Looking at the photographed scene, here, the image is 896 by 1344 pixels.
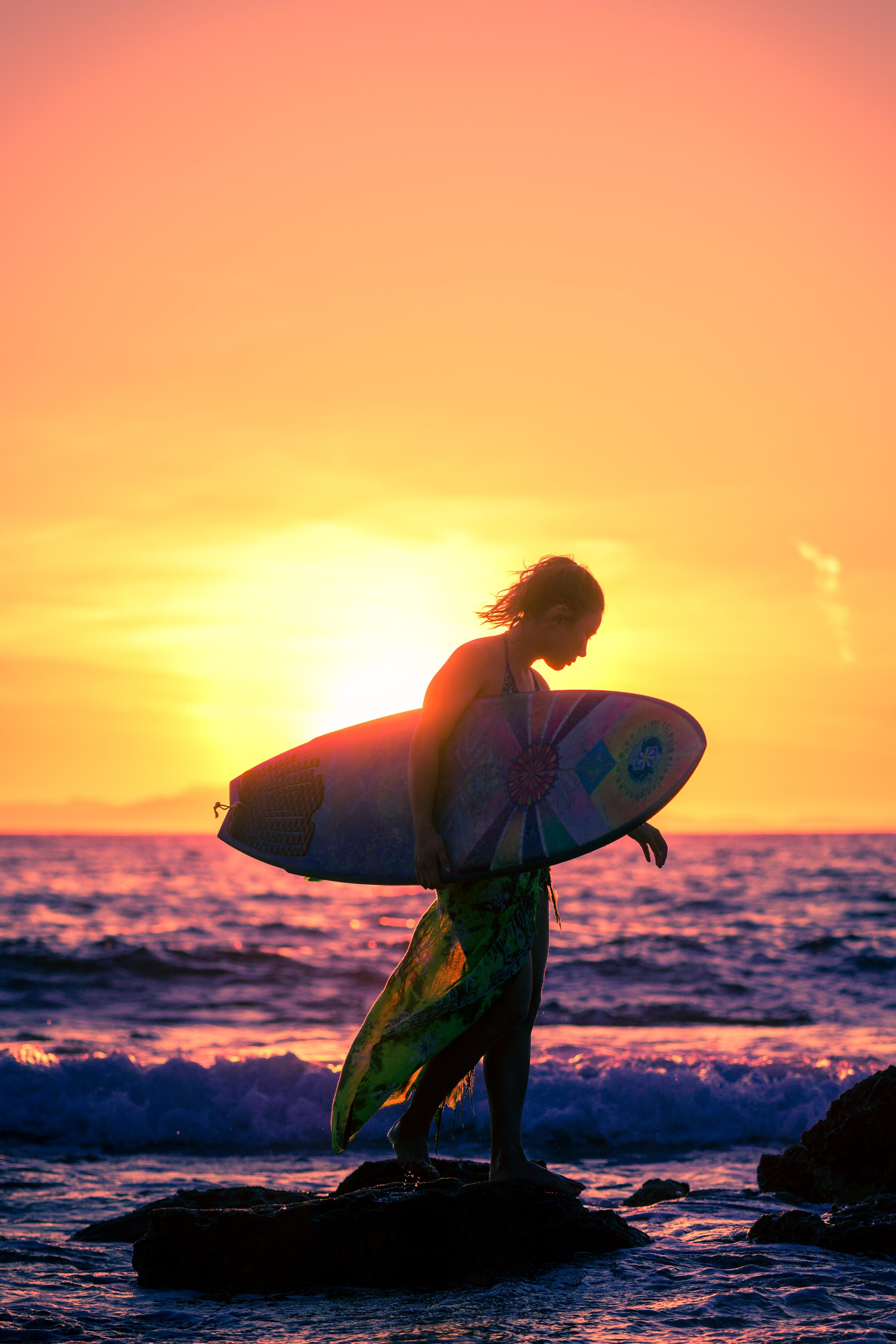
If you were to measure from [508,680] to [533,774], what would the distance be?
0.32 meters

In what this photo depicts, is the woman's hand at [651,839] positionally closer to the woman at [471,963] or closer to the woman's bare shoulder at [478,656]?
the woman at [471,963]

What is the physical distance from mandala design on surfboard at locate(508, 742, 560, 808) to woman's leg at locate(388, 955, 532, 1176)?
521 millimetres

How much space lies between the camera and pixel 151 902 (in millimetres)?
29844

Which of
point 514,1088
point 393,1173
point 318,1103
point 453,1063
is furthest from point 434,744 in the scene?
point 318,1103

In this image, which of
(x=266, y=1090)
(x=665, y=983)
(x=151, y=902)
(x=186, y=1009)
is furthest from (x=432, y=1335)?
(x=151, y=902)

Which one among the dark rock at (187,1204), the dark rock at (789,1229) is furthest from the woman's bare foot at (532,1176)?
the dark rock at (187,1204)

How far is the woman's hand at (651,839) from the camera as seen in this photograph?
11.8 ft

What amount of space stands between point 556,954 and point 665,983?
3322 millimetres

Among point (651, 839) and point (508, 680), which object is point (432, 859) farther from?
point (651, 839)

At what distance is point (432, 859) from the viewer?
11.2 feet

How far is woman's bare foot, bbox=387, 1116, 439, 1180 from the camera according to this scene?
142 inches

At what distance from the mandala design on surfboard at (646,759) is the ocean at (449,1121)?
4.73 feet

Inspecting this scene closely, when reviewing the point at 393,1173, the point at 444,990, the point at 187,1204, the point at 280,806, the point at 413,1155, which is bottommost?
the point at 187,1204

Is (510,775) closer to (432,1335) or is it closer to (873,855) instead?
(432,1335)
